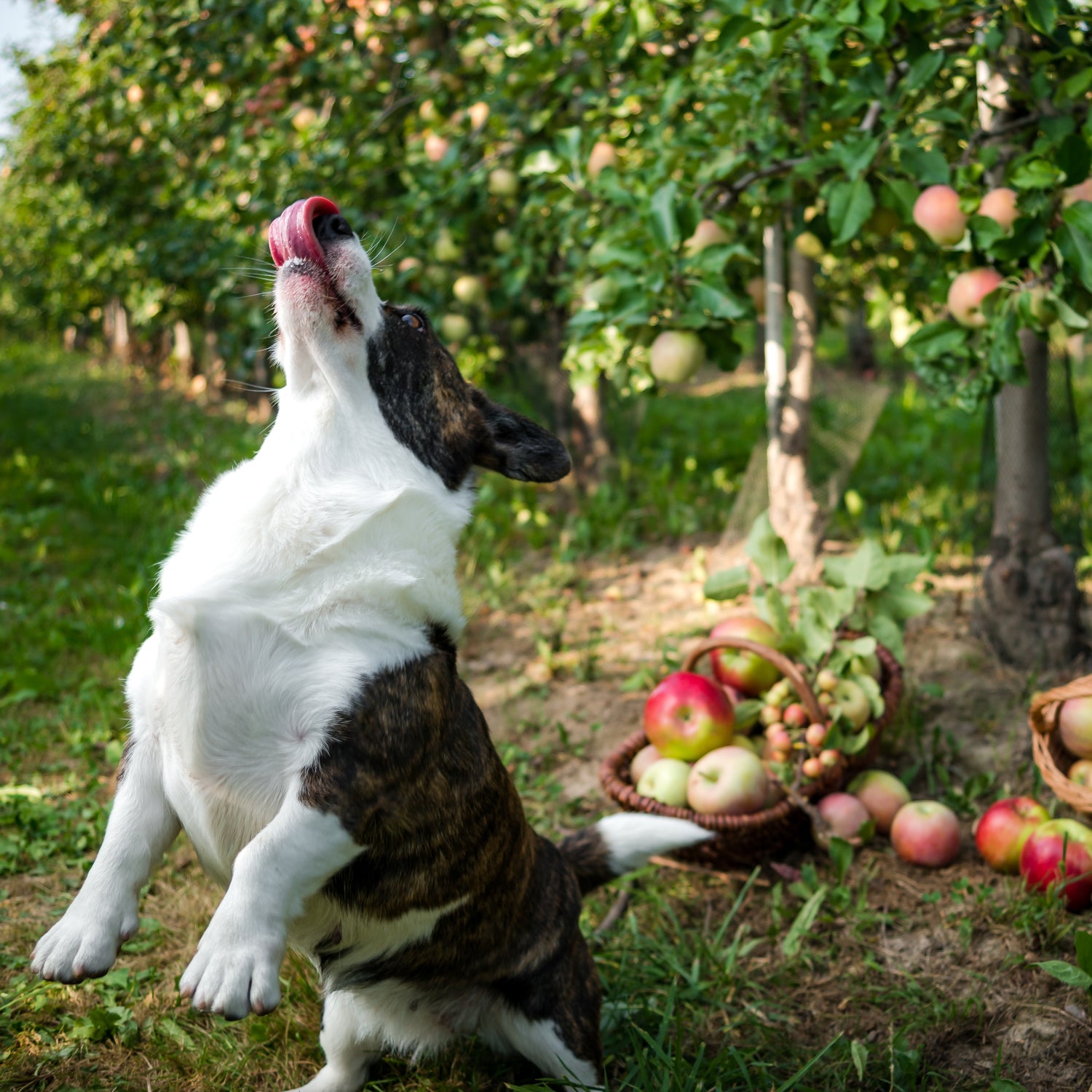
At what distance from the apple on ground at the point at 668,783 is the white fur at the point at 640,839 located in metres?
0.33

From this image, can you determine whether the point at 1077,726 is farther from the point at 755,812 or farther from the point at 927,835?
the point at 755,812

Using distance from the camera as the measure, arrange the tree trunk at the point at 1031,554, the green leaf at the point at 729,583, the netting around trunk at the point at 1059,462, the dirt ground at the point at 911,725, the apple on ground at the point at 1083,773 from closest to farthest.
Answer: the dirt ground at the point at 911,725 < the apple on ground at the point at 1083,773 < the green leaf at the point at 729,583 < the tree trunk at the point at 1031,554 < the netting around trunk at the point at 1059,462

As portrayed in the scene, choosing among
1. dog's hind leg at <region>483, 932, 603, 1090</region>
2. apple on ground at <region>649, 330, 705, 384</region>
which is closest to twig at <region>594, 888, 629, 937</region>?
dog's hind leg at <region>483, 932, 603, 1090</region>

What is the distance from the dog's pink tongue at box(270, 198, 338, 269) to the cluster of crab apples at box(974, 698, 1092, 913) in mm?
2104

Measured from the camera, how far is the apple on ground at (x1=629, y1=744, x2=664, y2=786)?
9.43 ft

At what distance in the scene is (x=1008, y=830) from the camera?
8.13ft

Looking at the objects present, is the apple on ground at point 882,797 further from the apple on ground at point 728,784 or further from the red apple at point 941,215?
the red apple at point 941,215

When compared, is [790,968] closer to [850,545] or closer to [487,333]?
[850,545]

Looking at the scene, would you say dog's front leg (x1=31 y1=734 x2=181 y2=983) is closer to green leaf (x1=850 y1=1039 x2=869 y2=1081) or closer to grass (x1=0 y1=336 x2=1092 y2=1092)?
grass (x1=0 y1=336 x2=1092 y2=1092)

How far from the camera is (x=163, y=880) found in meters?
2.60

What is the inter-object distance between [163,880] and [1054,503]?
326 centimetres

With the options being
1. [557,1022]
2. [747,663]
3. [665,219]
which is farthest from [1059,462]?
[557,1022]

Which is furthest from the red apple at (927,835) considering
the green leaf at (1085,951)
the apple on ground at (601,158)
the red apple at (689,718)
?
the apple on ground at (601,158)

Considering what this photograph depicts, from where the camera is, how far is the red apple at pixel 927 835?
2555 mm
